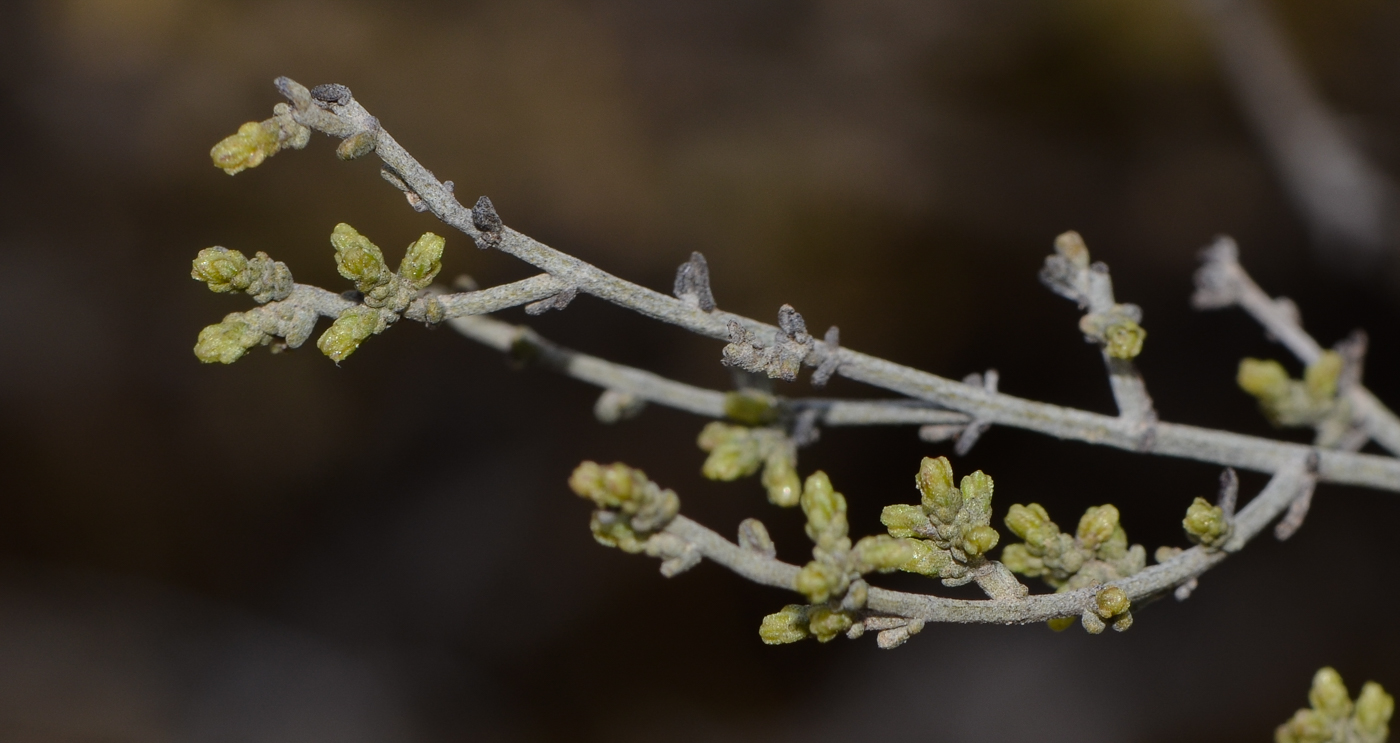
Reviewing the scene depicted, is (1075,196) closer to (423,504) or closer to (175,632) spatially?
(423,504)

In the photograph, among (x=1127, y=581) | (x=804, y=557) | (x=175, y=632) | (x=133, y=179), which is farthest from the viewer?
(x=175, y=632)

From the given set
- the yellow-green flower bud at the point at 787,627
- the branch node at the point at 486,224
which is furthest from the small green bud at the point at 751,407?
the branch node at the point at 486,224

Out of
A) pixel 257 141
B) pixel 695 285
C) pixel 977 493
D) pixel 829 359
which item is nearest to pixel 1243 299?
pixel 977 493

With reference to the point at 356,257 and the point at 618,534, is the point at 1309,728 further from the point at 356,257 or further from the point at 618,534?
the point at 356,257

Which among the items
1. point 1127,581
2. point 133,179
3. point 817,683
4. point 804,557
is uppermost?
point 133,179

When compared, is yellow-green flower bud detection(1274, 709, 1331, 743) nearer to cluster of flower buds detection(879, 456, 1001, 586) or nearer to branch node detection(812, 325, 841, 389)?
cluster of flower buds detection(879, 456, 1001, 586)

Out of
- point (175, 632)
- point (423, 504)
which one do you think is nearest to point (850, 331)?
point (423, 504)
